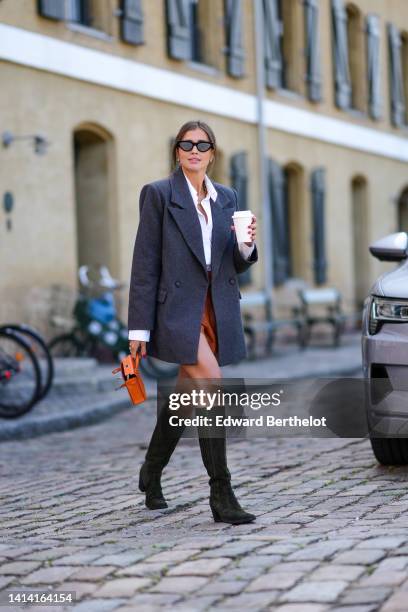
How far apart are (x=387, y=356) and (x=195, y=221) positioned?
1.43 metres

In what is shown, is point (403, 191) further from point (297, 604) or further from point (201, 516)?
point (297, 604)

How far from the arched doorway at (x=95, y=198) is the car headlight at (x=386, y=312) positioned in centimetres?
935

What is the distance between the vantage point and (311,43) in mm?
20797

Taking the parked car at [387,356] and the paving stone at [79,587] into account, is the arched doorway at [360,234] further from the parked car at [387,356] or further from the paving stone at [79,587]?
the paving stone at [79,587]

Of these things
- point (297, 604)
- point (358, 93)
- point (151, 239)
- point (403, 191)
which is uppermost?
point (358, 93)

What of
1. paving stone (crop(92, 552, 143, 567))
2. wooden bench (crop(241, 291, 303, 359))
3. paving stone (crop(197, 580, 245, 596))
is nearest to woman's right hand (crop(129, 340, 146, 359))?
paving stone (crop(92, 552, 143, 567))

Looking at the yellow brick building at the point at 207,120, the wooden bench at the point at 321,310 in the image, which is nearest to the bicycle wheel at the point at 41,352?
the yellow brick building at the point at 207,120

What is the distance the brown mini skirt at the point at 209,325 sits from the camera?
521 centimetres

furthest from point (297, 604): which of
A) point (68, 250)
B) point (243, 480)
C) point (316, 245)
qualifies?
point (316, 245)

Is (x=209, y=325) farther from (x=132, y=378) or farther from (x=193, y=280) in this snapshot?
(x=132, y=378)

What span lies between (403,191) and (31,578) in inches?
873

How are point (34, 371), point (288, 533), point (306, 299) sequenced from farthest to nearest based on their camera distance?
point (306, 299)
point (34, 371)
point (288, 533)

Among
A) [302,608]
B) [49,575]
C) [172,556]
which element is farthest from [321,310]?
[302,608]

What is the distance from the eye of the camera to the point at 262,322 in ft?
60.1
